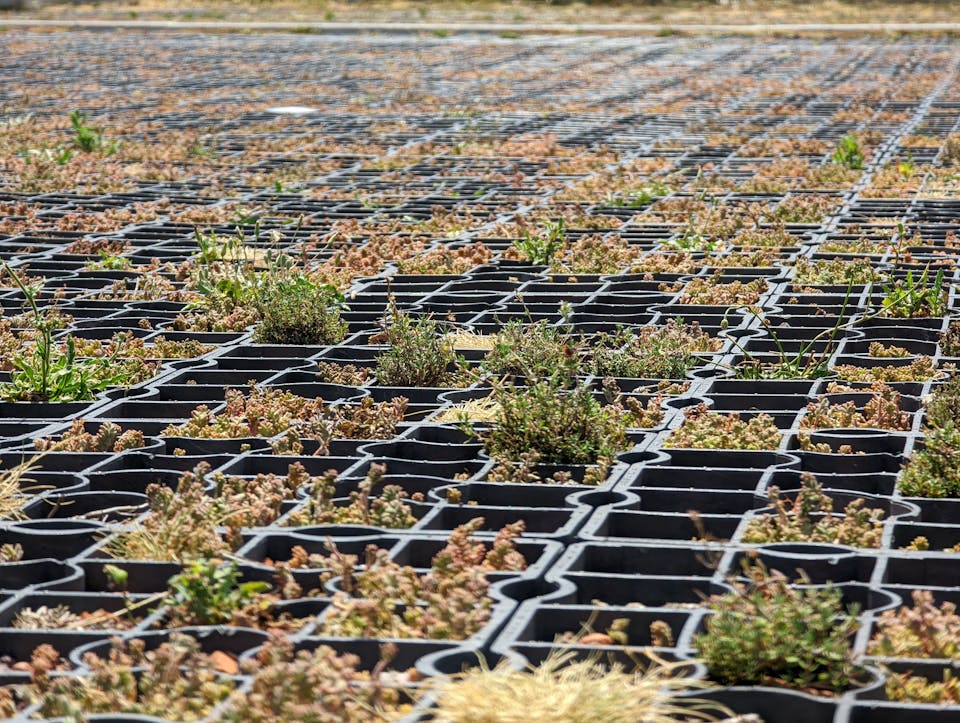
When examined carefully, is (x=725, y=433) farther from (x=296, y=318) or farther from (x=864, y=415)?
(x=296, y=318)

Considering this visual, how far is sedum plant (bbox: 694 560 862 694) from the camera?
393 cm

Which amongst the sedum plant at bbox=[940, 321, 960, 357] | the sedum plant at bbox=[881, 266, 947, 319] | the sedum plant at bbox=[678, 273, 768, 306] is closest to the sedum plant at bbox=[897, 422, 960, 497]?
the sedum plant at bbox=[940, 321, 960, 357]

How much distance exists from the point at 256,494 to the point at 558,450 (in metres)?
1.21

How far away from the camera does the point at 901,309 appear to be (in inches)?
333

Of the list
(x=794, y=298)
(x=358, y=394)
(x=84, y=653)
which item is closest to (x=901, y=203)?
(x=794, y=298)

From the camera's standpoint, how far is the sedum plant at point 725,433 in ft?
20.5

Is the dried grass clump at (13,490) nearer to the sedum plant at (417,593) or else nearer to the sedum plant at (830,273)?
the sedum plant at (417,593)

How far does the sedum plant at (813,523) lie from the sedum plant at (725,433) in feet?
2.89

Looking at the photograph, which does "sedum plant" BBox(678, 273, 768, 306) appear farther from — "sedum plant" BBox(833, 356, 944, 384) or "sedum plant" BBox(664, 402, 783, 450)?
"sedum plant" BBox(664, 402, 783, 450)

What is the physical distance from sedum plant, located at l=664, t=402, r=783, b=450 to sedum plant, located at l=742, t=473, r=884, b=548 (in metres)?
0.88

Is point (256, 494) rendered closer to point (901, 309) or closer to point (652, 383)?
point (652, 383)

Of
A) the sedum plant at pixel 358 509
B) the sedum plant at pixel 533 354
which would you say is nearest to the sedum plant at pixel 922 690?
the sedum plant at pixel 358 509

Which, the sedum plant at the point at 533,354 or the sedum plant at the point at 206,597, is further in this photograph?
the sedum plant at the point at 533,354

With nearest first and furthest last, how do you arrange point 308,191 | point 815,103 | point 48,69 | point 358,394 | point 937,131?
point 358,394 → point 308,191 → point 937,131 → point 815,103 → point 48,69
